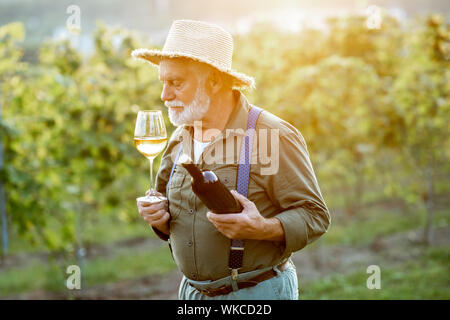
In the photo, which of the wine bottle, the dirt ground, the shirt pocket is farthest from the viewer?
the dirt ground

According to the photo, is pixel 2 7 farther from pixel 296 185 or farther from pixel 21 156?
pixel 296 185

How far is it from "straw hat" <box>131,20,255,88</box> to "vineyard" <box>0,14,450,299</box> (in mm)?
2854

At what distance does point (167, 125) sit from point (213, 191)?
12.9ft

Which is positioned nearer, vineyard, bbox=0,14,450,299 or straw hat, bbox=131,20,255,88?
straw hat, bbox=131,20,255,88

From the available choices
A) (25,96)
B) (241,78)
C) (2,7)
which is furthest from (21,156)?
(2,7)

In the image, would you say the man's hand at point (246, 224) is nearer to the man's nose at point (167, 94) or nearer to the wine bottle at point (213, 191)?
the wine bottle at point (213, 191)

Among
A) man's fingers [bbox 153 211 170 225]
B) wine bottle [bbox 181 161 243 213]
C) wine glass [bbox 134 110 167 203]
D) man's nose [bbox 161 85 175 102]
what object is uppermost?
man's nose [bbox 161 85 175 102]

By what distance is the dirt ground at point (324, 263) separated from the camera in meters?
6.46

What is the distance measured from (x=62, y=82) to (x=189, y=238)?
10.5 feet

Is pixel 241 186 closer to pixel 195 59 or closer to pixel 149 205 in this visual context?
pixel 149 205

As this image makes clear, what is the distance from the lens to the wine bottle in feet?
6.12

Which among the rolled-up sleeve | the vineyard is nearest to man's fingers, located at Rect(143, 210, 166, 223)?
the rolled-up sleeve

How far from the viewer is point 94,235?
9.93m

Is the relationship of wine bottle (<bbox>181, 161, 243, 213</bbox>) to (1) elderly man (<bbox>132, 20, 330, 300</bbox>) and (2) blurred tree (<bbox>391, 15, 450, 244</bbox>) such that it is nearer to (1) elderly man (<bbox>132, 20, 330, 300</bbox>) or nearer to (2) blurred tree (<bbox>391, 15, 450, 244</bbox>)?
(1) elderly man (<bbox>132, 20, 330, 300</bbox>)
